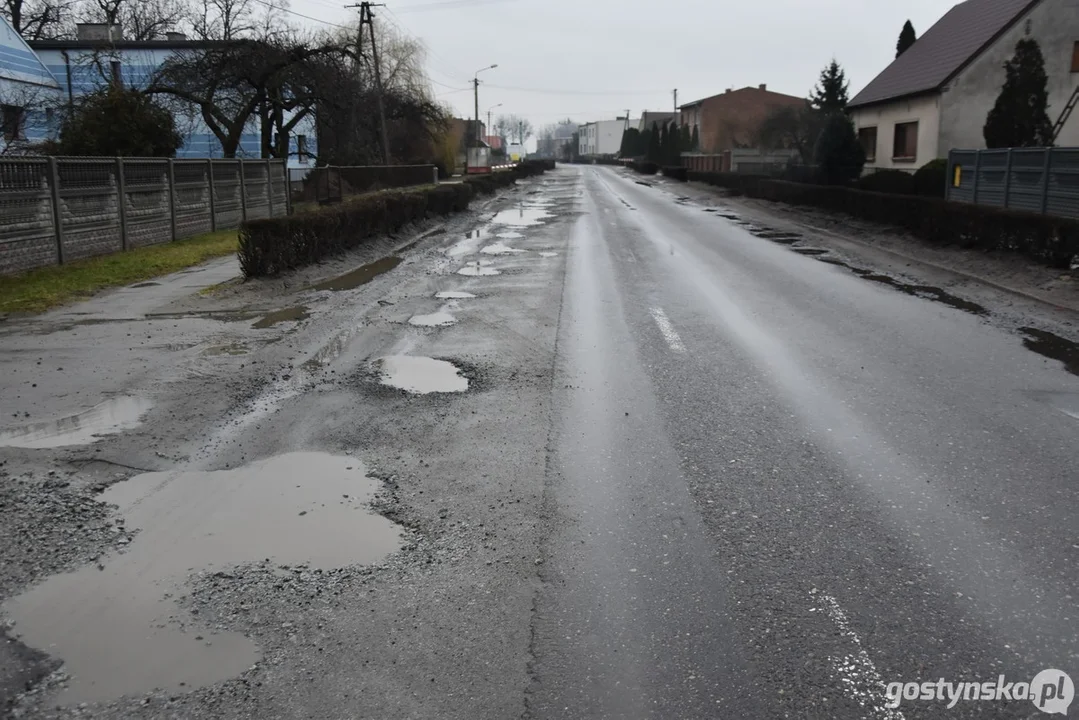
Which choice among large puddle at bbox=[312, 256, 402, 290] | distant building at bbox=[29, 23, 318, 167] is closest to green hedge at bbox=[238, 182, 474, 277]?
large puddle at bbox=[312, 256, 402, 290]

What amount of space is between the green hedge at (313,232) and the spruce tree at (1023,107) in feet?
54.4

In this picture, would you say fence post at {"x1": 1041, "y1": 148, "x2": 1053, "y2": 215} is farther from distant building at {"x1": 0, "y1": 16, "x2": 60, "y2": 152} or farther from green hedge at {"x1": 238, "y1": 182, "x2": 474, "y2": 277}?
distant building at {"x1": 0, "y1": 16, "x2": 60, "y2": 152}

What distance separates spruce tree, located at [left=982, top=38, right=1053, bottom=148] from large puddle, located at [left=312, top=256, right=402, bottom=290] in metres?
17.7

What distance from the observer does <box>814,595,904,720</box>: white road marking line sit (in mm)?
3193

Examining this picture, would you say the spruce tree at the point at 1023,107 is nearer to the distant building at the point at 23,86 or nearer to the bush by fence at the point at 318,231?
the bush by fence at the point at 318,231

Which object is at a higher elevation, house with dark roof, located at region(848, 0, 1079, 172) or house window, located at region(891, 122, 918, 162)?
house with dark roof, located at region(848, 0, 1079, 172)

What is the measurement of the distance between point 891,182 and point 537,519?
26201 mm

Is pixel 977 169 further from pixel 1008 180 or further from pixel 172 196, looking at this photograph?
pixel 172 196

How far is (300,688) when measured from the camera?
3.34m

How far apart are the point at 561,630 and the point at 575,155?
197 meters

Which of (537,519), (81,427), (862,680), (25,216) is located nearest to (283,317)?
(81,427)

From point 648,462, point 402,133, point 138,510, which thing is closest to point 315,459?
point 138,510

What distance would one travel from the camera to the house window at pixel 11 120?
2594cm

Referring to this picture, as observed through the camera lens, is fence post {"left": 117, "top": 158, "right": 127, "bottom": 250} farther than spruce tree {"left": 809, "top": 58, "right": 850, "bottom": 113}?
No
